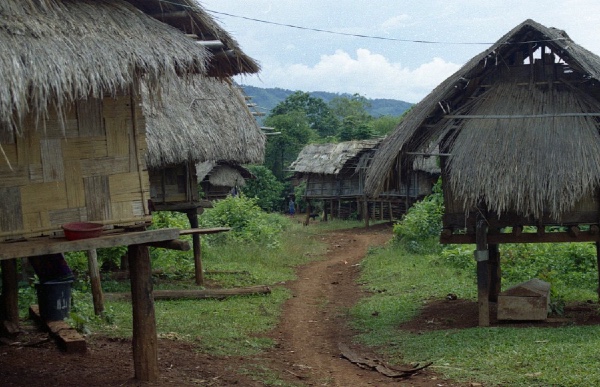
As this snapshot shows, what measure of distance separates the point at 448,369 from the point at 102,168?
4.36 metres

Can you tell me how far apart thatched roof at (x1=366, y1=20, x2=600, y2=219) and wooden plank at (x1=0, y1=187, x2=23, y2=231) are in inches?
239

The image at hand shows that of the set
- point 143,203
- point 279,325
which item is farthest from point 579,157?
point 143,203

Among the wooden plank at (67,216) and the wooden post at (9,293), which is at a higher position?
the wooden plank at (67,216)

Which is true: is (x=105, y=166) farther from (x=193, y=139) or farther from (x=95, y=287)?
(x=193, y=139)

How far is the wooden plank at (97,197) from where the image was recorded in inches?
277

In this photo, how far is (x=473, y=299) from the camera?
12836 mm

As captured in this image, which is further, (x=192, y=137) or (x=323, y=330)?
(x=192, y=137)

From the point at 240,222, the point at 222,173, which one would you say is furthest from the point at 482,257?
the point at 222,173

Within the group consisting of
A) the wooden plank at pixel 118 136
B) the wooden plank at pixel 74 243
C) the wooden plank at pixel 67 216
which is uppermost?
the wooden plank at pixel 118 136

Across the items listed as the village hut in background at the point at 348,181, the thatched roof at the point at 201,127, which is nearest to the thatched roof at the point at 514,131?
the thatched roof at the point at 201,127

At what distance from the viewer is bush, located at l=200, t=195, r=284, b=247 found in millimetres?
21122

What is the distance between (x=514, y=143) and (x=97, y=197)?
616 centimetres

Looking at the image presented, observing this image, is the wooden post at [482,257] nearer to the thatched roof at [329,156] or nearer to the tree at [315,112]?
the thatched roof at [329,156]

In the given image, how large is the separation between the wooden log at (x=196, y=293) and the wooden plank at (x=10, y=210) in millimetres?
6367
